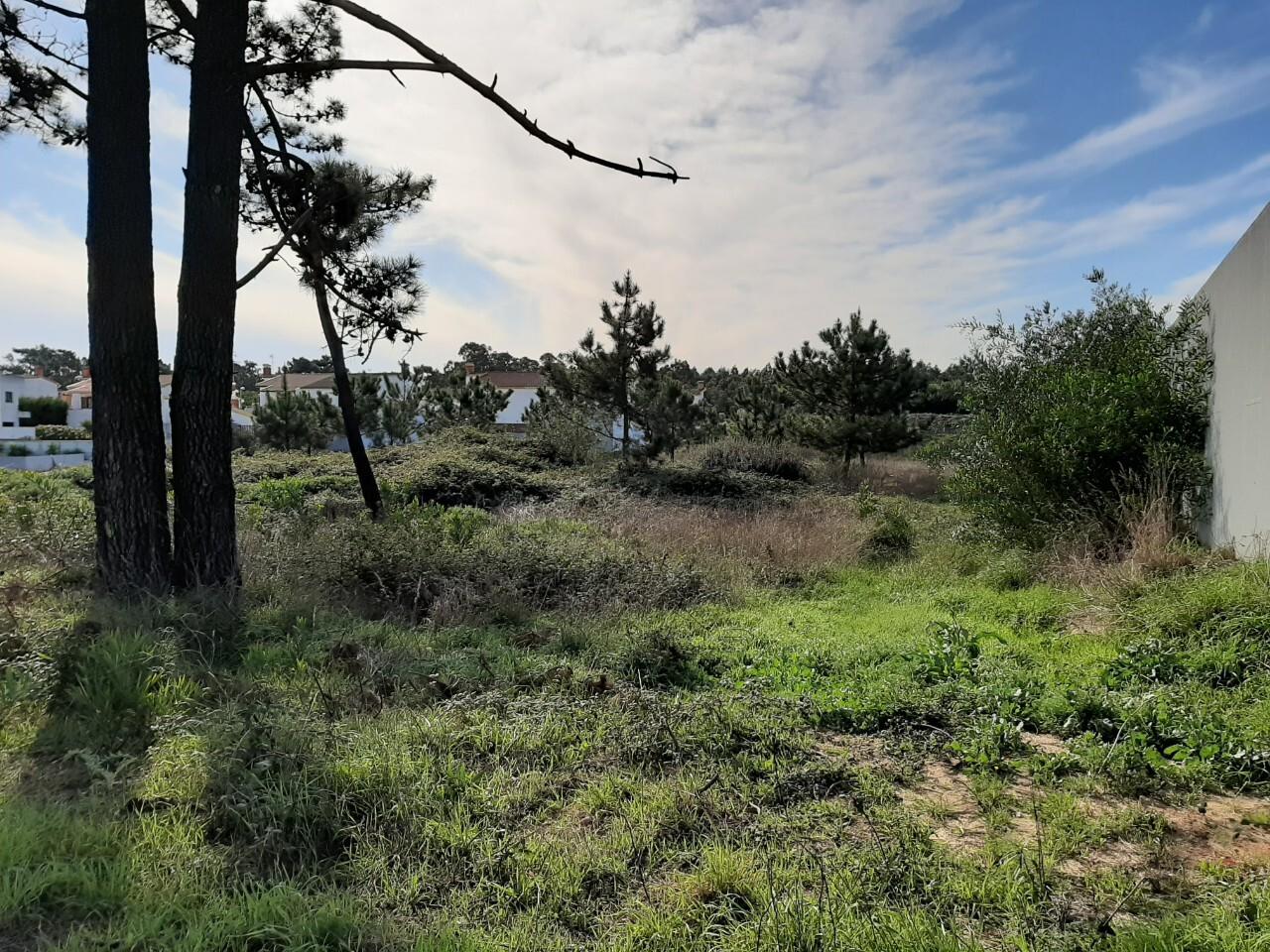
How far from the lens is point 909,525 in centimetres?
1124

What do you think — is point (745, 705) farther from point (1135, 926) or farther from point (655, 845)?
point (1135, 926)

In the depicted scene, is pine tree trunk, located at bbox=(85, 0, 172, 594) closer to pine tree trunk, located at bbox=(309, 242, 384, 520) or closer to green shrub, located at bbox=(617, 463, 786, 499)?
pine tree trunk, located at bbox=(309, 242, 384, 520)

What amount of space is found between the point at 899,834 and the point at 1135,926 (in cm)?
73

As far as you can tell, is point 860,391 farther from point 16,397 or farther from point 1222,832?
point 16,397

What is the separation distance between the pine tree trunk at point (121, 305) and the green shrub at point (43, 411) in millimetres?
57662

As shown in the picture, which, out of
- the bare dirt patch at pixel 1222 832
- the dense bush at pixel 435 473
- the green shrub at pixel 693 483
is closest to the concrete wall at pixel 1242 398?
the bare dirt patch at pixel 1222 832

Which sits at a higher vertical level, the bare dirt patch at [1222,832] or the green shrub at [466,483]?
the green shrub at [466,483]

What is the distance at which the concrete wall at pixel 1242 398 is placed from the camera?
5680mm

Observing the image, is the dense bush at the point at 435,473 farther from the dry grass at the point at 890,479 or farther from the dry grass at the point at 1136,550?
the dry grass at the point at 1136,550

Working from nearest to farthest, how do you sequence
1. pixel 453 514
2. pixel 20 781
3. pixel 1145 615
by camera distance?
1. pixel 20 781
2. pixel 1145 615
3. pixel 453 514

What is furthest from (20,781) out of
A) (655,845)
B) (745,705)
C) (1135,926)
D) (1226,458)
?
(1226,458)

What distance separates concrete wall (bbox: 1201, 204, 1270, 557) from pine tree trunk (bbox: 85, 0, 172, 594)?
8.21 metres

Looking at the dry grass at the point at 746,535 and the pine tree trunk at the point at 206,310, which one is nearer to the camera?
the pine tree trunk at the point at 206,310

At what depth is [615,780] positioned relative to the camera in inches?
122
